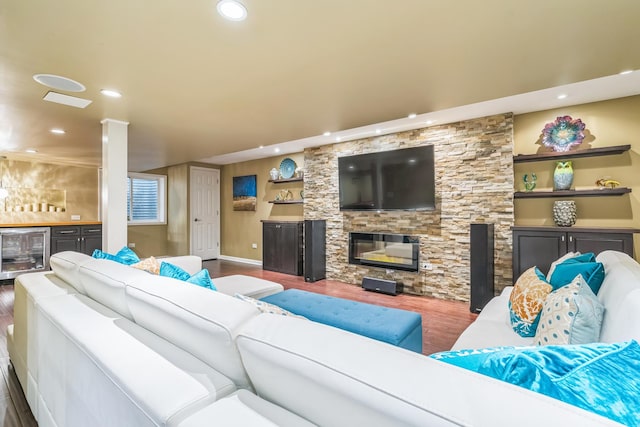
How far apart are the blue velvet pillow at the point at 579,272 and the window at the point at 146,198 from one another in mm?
7873

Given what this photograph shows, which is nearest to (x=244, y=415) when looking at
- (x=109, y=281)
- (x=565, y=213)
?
(x=109, y=281)

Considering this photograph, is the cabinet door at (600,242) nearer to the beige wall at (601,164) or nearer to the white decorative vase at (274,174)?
the beige wall at (601,164)

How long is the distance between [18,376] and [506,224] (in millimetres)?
4737

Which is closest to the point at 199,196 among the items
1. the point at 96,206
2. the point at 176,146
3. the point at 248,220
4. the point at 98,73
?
the point at 248,220

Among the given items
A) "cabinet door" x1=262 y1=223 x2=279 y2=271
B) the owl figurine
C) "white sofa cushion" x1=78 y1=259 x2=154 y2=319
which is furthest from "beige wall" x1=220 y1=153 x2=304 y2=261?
"white sofa cushion" x1=78 y1=259 x2=154 y2=319

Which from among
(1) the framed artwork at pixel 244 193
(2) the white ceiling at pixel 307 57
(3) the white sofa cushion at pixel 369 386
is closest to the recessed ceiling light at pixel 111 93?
(2) the white ceiling at pixel 307 57

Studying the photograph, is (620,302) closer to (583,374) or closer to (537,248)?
(583,374)

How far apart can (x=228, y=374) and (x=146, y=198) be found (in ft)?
25.5

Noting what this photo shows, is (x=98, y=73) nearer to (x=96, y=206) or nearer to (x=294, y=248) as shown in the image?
(x=294, y=248)

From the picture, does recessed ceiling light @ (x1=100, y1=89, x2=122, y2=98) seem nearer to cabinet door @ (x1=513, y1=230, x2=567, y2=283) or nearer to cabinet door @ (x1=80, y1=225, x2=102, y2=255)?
cabinet door @ (x1=80, y1=225, x2=102, y2=255)

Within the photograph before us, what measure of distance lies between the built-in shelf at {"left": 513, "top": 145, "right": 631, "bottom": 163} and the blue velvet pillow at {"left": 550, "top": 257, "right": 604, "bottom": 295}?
2081 mm

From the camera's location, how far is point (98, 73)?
2.28 m

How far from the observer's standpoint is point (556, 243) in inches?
127

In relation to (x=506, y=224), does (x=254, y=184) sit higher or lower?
higher
